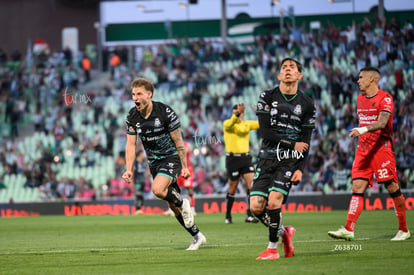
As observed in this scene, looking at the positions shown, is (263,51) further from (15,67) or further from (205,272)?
(205,272)

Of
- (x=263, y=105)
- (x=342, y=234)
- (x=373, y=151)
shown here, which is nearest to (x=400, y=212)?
(x=373, y=151)

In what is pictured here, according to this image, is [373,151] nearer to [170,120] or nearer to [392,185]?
[392,185]

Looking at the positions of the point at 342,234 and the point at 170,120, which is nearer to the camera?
the point at 170,120

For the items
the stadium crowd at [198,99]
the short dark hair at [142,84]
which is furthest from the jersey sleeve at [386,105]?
the stadium crowd at [198,99]

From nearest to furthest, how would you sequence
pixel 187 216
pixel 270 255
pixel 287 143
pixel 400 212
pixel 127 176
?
pixel 270 255
pixel 287 143
pixel 127 176
pixel 187 216
pixel 400 212

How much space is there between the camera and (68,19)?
45.9m

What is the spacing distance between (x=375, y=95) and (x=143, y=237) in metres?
5.18

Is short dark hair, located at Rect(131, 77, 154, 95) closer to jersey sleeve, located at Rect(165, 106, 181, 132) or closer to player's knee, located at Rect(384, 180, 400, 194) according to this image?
jersey sleeve, located at Rect(165, 106, 181, 132)

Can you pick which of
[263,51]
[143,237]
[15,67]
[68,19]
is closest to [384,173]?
[143,237]

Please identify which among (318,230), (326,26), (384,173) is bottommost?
(318,230)

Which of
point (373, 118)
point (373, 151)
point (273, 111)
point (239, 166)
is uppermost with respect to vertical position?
point (273, 111)

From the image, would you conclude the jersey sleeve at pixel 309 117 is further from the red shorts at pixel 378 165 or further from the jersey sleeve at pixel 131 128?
the red shorts at pixel 378 165

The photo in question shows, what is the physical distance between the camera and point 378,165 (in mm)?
12742

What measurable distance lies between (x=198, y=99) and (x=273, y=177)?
972 inches
